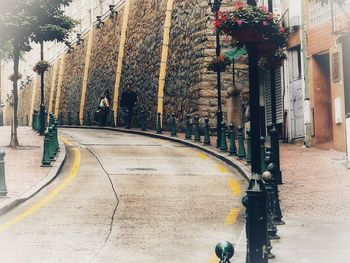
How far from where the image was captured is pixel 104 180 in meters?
13.5

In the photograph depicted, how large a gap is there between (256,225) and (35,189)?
6794mm

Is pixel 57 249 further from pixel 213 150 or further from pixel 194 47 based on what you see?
pixel 194 47

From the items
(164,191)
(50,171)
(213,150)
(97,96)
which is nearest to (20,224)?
(164,191)

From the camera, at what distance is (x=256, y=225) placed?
20.3ft

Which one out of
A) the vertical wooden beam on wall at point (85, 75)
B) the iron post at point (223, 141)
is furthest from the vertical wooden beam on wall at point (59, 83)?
the iron post at point (223, 141)

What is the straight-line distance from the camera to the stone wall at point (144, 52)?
1214 inches

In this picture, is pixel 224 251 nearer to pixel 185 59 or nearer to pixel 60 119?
pixel 185 59

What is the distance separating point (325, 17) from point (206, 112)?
23.1ft

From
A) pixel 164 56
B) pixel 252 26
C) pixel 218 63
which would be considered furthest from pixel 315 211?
pixel 164 56

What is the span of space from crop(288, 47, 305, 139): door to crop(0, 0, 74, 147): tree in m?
8.15

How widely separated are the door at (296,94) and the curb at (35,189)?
907 centimetres

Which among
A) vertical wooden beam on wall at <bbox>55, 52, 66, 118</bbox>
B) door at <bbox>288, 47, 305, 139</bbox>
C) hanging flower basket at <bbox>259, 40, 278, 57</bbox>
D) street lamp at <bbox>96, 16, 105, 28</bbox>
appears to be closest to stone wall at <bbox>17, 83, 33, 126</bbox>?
vertical wooden beam on wall at <bbox>55, 52, 66, 118</bbox>

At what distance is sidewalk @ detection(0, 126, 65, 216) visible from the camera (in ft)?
37.0

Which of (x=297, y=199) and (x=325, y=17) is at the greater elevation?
(x=325, y=17)
